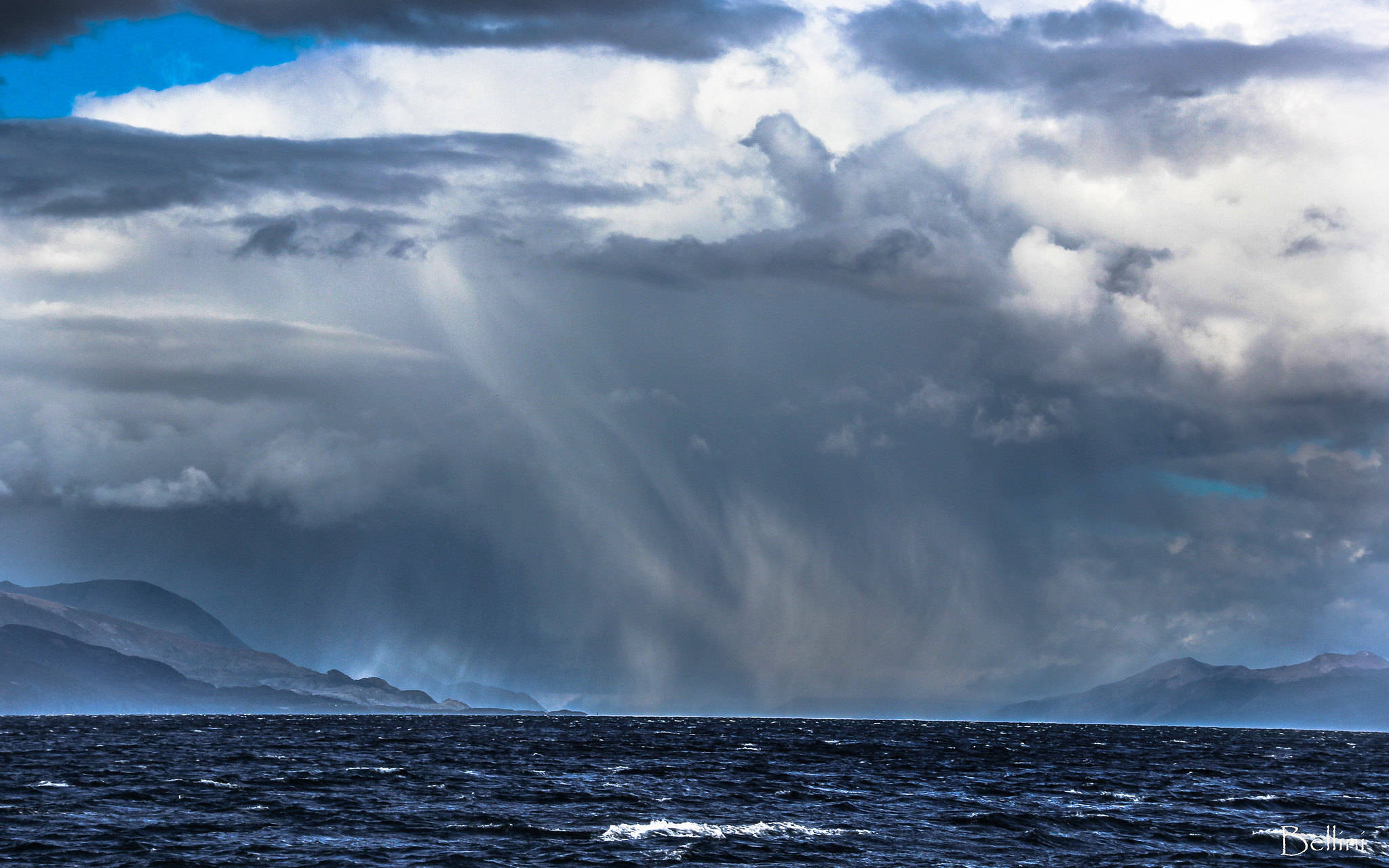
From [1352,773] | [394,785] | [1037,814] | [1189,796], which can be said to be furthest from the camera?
[1352,773]

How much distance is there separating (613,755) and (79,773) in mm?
70006

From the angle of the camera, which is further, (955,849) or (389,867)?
(955,849)

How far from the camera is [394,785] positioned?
350 feet

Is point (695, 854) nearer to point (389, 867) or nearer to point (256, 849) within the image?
point (389, 867)

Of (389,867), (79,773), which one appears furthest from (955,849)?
(79,773)
